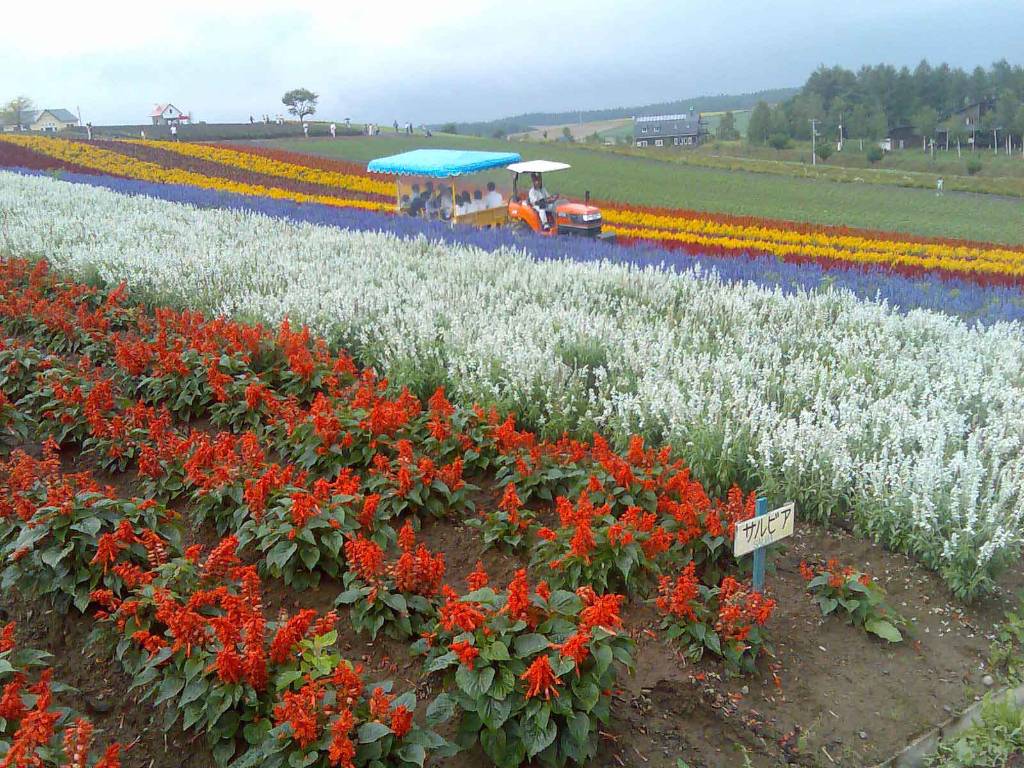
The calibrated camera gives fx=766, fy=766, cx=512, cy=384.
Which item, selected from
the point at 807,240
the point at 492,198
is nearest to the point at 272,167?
the point at 492,198

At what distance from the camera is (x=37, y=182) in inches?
849

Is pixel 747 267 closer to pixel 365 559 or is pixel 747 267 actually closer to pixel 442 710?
pixel 365 559

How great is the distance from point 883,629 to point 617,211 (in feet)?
73.5

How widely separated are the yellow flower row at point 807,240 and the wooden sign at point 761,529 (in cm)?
1459

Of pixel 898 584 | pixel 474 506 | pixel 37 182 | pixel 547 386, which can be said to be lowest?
pixel 898 584

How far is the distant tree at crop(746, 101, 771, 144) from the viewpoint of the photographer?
73.9 metres

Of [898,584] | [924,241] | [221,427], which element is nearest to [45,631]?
[221,427]

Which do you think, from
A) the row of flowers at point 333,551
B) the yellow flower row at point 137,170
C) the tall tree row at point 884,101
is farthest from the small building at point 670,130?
the row of flowers at point 333,551

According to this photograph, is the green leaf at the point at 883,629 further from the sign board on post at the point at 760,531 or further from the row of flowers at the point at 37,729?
the row of flowers at the point at 37,729

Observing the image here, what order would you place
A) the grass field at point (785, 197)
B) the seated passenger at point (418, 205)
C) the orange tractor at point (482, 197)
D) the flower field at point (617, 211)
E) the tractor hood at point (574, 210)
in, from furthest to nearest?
the grass field at point (785, 197) → the seated passenger at point (418, 205) → the tractor hood at point (574, 210) → the orange tractor at point (482, 197) → the flower field at point (617, 211)

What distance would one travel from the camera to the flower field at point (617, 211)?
15.7m

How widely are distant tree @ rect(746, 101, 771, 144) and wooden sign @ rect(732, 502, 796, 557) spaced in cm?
7552

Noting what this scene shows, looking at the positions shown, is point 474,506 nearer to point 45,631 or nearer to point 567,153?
point 45,631

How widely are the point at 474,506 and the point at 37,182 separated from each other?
2229 centimetres
